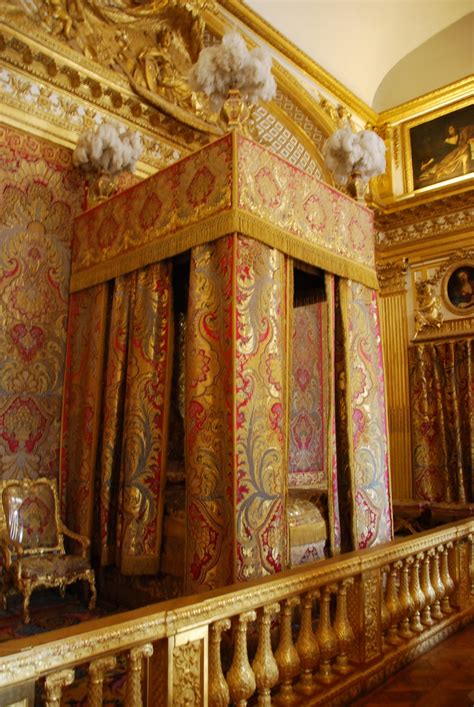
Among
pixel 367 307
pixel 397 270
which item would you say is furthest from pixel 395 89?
pixel 367 307

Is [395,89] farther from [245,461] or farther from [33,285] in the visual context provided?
[245,461]

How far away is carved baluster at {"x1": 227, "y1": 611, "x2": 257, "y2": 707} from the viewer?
2.10m

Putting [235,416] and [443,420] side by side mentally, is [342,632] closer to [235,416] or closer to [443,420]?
[235,416]

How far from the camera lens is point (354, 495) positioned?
3.64 meters

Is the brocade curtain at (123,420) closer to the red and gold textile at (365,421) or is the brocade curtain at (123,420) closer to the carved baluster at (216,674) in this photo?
the red and gold textile at (365,421)

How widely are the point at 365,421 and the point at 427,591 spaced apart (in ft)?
3.60

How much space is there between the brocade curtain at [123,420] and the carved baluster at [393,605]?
4.54ft

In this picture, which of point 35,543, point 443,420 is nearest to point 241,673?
point 35,543

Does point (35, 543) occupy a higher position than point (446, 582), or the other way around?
point (35, 543)

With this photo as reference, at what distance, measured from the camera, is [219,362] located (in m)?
3.14

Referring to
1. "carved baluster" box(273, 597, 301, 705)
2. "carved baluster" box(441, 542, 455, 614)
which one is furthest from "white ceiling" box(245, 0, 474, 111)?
"carved baluster" box(273, 597, 301, 705)

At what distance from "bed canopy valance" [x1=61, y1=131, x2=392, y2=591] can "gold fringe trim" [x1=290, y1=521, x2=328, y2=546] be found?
0.06 feet

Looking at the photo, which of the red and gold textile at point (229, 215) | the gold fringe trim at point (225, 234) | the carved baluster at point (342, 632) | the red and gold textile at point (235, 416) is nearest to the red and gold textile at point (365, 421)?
the gold fringe trim at point (225, 234)

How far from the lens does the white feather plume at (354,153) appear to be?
4.19 meters
